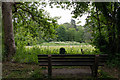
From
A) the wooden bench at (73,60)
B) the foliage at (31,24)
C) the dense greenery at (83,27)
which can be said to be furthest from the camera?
the foliage at (31,24)

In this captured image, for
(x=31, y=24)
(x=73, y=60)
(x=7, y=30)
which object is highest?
(x=31, y=24)

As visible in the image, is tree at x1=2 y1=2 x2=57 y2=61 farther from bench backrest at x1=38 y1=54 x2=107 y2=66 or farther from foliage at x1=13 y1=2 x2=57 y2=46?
bench backrest at x1=38 y1=54 x2=107 y2=66

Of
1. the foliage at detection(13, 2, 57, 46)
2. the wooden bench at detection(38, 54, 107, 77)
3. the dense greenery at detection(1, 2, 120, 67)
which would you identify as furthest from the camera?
the foliage at detection(13, 2, 57, 46)

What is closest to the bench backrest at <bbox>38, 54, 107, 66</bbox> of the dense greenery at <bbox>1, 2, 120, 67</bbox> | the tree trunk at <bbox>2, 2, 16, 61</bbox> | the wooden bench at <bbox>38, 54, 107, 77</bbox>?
the wooden bench at <bbox>38, 54, 107, 77</bbox>

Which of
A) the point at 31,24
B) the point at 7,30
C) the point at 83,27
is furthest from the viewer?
the point at 31,24

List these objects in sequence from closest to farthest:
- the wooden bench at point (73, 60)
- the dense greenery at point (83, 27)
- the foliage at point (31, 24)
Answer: the wooden bench at point (73, 60), the dense greenery at point (83, 27), the foliage at point (31, 24)

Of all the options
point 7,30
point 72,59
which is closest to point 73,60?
point 72,59

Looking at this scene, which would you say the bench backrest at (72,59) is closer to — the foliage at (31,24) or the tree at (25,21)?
the tree at (25,21)

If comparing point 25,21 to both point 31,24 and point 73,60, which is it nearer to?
point 31,24

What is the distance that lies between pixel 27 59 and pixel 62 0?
4692 mm

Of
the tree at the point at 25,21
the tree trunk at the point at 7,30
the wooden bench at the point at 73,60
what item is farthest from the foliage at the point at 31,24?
the wooden bench at the point at 73,60

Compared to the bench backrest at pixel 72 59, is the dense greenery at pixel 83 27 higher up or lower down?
higher up

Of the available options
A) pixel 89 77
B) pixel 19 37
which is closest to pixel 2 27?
Answer: pixel 19 37

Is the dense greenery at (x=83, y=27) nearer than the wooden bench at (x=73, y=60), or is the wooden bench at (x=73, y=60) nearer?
the wooden bench at (x=73, y=60)
